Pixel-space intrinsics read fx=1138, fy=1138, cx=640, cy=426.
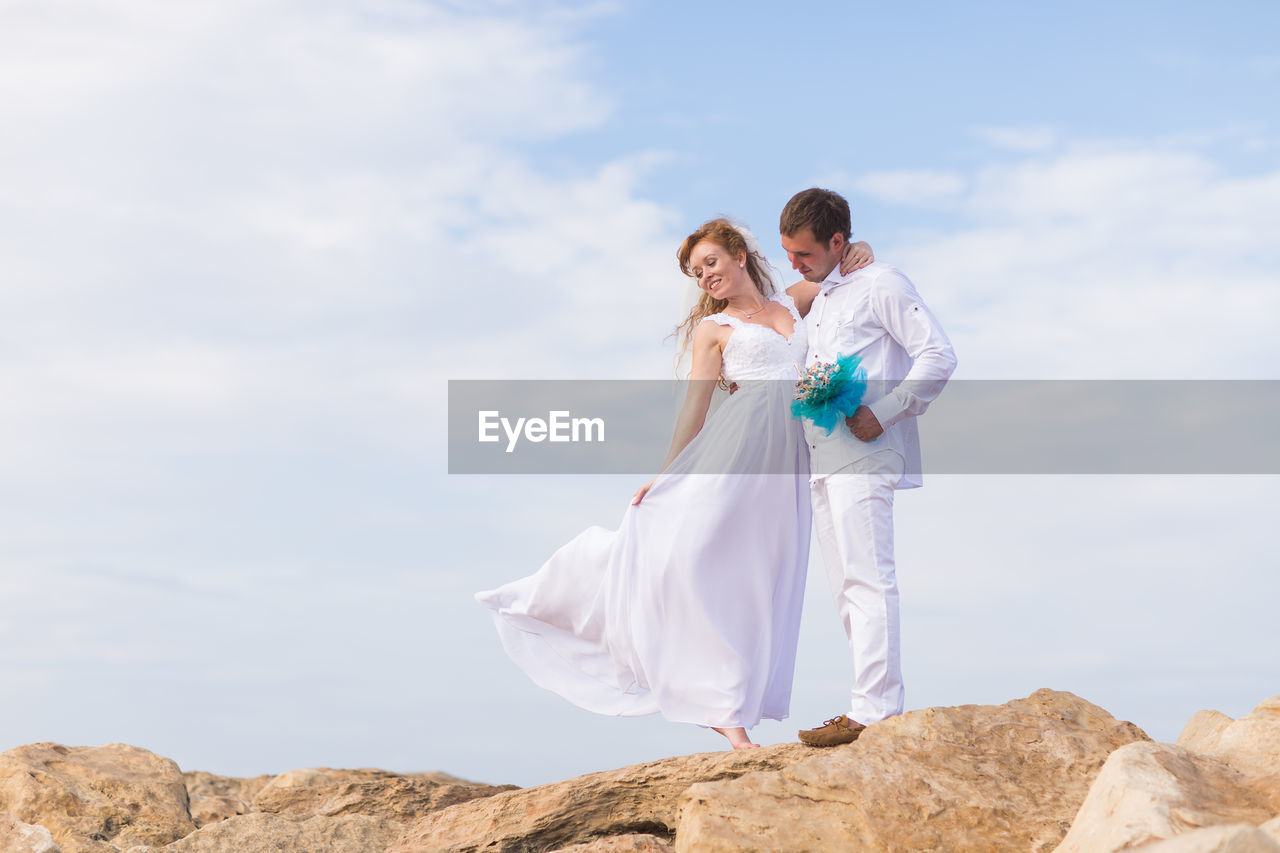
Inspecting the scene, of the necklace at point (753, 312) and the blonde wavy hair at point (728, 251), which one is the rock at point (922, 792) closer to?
the necklace at point (753, 312)

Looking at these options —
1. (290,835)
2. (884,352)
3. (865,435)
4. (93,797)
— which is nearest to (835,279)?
(884,352)

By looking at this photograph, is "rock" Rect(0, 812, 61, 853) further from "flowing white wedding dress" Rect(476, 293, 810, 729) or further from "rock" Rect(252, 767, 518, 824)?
"flowing white wedding dress" Rect(476, 293, 810, 729)

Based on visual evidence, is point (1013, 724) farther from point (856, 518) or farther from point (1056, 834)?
point (856, 518)

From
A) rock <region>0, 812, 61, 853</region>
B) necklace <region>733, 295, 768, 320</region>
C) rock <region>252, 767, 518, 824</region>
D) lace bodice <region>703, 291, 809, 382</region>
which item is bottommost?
rock <region>252, 767, 518, 824</region>

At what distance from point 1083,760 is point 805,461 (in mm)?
2560

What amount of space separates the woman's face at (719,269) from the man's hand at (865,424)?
5.04 feet

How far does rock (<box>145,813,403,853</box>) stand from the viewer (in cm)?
741

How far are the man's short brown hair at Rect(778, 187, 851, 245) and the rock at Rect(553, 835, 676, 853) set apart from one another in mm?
3403

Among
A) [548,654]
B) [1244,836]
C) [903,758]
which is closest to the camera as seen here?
[1244,836]

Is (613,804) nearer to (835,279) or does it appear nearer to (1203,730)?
(835,279)

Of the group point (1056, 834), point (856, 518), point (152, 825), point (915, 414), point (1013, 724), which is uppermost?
point (915, 414)

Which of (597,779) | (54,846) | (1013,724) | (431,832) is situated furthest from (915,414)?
(54,846)

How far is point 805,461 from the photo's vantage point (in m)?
7.38

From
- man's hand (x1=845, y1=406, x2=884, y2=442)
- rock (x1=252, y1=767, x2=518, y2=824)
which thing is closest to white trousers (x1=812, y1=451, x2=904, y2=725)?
man's hand (x1=845, y1=406, x2=884, y2=442)
